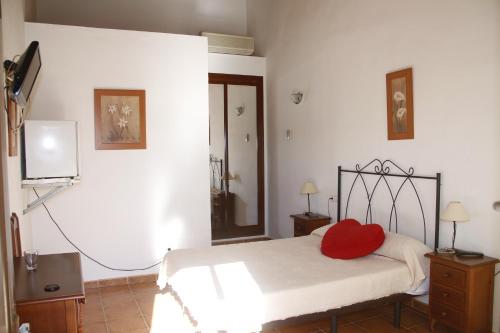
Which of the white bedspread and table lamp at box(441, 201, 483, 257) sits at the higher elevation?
table lamp at box(441, 201, 483, 257)

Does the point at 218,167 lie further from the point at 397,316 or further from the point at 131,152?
the point at 397,316

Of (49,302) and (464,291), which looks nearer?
(49,302)

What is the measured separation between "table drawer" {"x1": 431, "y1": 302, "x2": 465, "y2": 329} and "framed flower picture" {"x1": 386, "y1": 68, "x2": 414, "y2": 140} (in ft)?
4.47

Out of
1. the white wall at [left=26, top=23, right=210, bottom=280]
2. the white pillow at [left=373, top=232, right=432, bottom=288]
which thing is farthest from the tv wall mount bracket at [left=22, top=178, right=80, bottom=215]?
the white pillow at [left=373, top=232, right=432, bottom=288]

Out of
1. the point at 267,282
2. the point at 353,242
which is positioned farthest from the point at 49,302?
the point at 353,242

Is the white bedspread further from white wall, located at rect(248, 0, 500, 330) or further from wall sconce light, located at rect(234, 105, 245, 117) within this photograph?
wall sconce light, located at rect(234, 105, 245, 117)

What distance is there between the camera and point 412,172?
336 cm

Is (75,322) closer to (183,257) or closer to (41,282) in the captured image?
(41,282)

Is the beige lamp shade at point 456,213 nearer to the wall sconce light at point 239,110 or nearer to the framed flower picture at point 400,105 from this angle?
the framed flower picture at point 400,105

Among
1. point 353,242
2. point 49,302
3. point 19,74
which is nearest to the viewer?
point 49,302

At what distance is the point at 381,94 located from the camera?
12.1 feet

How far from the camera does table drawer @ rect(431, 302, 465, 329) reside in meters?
2.71

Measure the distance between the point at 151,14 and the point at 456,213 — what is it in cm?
490

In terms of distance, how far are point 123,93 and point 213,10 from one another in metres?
2.75
